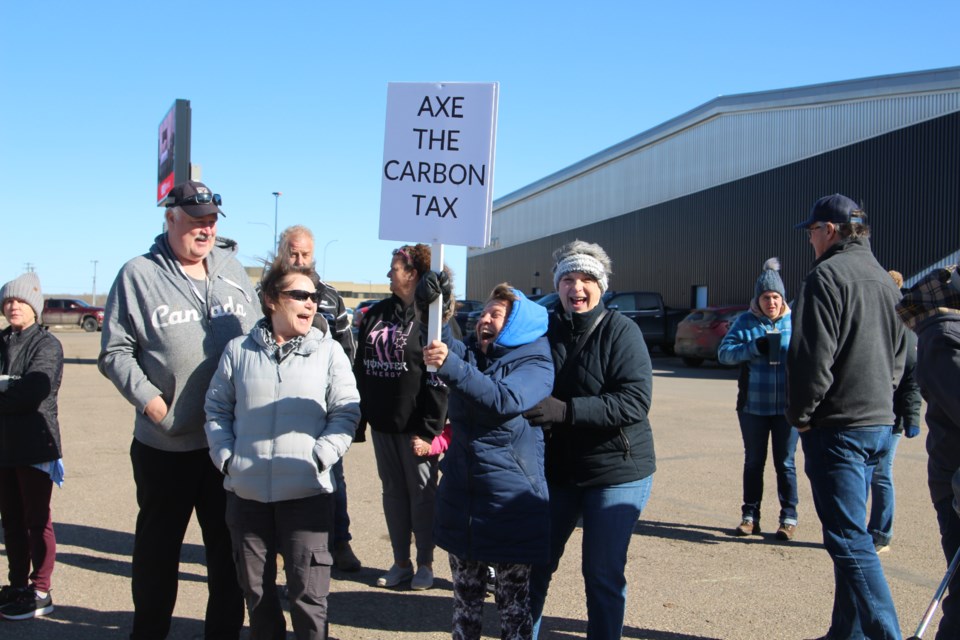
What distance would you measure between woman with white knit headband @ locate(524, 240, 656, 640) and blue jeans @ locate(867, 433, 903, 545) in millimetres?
2817

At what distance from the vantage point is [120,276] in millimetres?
3930

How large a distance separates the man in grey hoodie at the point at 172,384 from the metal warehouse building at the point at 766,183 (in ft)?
74.4

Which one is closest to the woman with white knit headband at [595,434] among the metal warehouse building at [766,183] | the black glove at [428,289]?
the black glove at [428,289]

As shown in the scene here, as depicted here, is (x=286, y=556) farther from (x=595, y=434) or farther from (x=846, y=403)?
(x=846, y=403)

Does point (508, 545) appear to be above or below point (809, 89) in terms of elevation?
below

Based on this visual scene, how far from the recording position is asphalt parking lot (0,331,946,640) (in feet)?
14.8

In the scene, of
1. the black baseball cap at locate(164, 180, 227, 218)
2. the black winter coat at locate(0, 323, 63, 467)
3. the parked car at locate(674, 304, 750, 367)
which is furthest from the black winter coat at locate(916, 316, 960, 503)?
the parked car at locate(674, 304, 750, 367)

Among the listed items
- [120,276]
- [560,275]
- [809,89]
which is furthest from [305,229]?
[809,89]

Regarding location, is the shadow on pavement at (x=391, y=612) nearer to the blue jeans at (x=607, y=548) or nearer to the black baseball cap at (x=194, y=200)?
the blue jeans at (x=607, y=548)

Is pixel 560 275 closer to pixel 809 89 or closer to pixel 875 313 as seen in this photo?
pixel 875 313

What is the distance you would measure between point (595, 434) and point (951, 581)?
1.47m

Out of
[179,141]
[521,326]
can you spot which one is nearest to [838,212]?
[521,326]

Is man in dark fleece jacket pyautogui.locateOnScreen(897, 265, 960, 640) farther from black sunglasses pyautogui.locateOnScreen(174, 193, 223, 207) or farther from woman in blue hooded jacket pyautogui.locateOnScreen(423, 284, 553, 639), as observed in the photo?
black sunglasses pyautogui.locateOnScreen(174, 193, 223, 207)

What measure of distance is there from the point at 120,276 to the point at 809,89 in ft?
90.8
